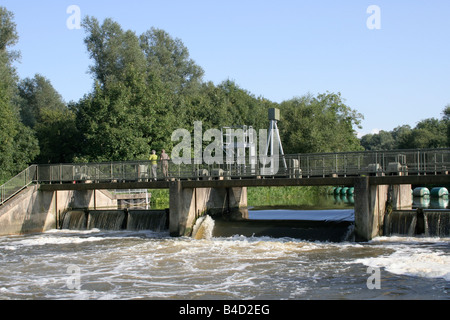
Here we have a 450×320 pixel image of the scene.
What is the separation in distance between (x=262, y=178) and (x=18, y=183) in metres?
16.8

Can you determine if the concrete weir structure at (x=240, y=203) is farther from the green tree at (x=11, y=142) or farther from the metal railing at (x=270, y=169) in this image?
the green tree at (x=11, y=142)

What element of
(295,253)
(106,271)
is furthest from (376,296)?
(106,271)

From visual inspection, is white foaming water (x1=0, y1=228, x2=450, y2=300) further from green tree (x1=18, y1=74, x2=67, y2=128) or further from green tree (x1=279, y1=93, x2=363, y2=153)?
green tree (x1=18, y1=74, x2=67, y2=128)

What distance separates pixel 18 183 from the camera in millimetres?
34469

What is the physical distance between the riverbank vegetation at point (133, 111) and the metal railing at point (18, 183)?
962 cm

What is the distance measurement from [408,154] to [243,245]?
9503 millimetres

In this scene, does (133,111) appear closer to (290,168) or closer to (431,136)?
(290,168)

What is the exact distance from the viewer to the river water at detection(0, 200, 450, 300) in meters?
16.8

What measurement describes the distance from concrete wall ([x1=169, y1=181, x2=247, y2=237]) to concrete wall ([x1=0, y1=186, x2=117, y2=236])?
1030cm

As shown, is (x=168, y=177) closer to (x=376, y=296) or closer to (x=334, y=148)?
(x=376, y=296)

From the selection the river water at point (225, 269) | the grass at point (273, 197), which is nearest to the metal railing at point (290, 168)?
the river water at point (225, 269)
